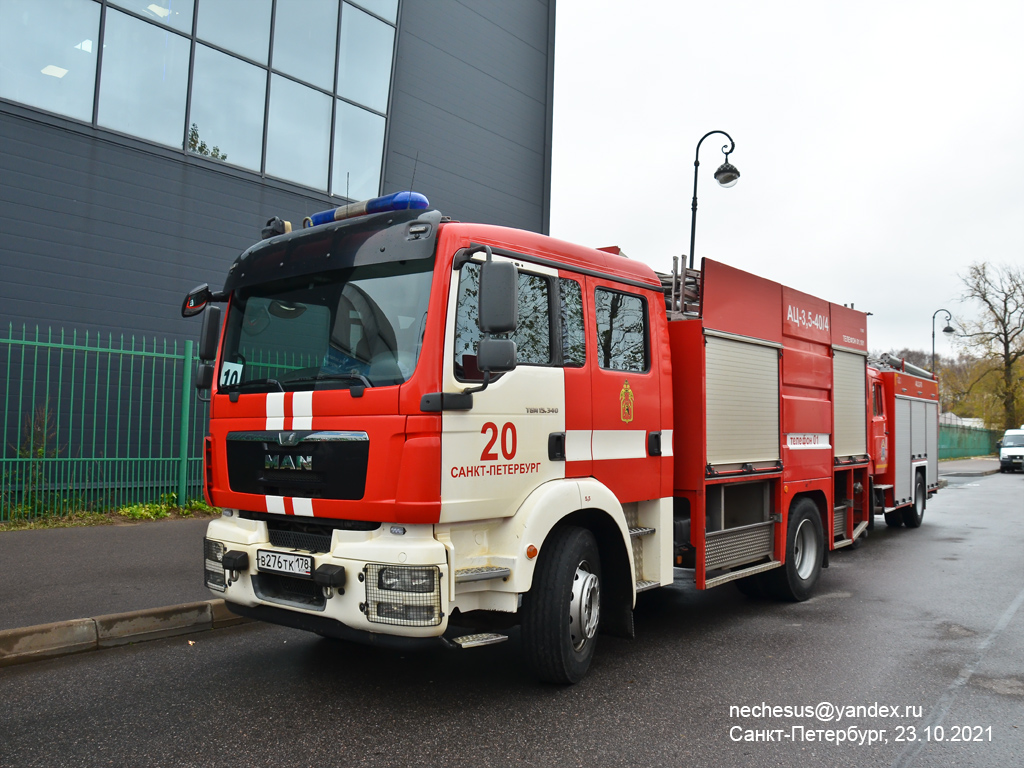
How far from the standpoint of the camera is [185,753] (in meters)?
3.66

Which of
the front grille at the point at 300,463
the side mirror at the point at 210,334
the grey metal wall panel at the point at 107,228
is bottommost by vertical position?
the front grille at the point at 300,463

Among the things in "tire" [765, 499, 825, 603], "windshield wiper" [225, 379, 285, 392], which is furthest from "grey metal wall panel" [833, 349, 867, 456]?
"windshield wiper" [225, 379, 285, 392]

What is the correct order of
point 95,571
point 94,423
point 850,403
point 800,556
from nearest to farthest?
point 95,571
point 800,556
point 850,403
point 94,423

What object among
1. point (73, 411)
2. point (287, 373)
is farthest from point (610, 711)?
point (73, 411)

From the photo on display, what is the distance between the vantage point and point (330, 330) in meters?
4.45

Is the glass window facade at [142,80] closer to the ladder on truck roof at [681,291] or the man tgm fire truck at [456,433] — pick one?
the man tgm fire truck at [456,433]

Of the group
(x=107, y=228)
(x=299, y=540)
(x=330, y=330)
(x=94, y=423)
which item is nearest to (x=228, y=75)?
(x=107, y=228)

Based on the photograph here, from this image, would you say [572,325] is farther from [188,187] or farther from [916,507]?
[916,507]

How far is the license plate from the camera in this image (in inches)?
167

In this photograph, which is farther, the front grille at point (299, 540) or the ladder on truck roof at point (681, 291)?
the ladder on truck roof at point (681, 291)

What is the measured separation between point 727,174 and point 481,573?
1239 cm

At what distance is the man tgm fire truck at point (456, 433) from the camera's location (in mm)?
4035

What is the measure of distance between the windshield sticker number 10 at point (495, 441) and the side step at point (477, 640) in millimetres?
910

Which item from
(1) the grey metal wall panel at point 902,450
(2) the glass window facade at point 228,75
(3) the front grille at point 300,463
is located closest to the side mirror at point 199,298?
(3) the front grille at point 300,463
